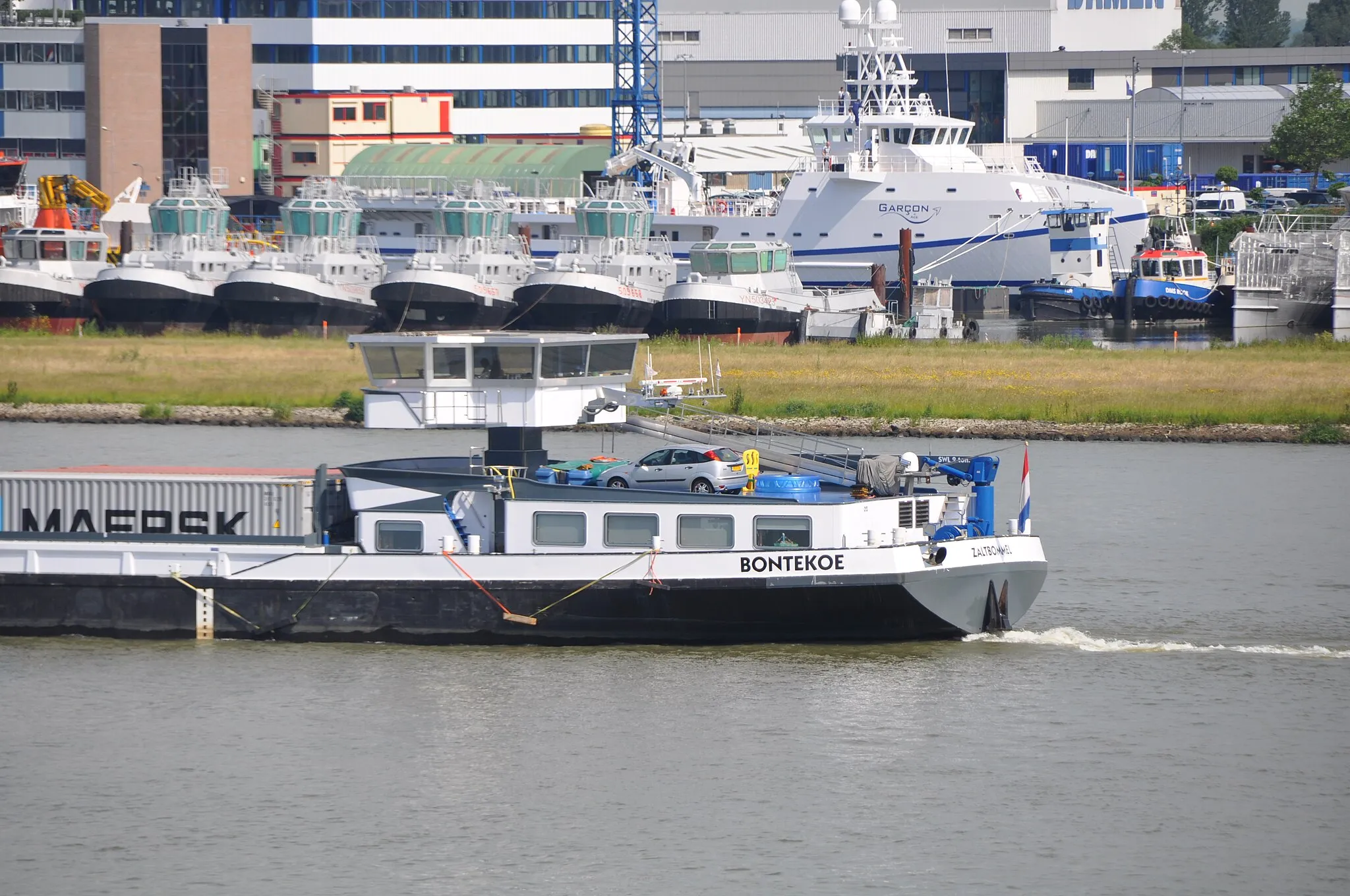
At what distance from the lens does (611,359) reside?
28.7m

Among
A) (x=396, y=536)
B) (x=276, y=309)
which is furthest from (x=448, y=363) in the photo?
(x=276, y=309)

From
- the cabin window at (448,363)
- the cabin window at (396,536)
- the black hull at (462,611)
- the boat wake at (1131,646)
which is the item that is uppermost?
the cabin window at (448,363)

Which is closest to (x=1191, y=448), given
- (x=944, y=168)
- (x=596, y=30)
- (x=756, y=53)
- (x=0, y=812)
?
(x=0, y=812)

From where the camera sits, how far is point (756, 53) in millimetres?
130625

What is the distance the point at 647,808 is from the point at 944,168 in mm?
68405

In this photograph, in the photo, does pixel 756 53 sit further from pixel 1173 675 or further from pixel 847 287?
pixel 1173 675

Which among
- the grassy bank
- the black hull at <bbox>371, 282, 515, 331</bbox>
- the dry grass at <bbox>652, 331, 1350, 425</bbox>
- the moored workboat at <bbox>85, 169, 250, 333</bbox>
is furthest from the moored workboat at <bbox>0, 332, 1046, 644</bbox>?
the moored workboat at <bbox>85, 169, 250, 333</bbox>

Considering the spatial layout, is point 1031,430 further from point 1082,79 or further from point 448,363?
point 1082,79

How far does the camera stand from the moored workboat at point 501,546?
2631cm

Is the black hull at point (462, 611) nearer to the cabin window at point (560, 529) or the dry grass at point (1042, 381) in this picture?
the cabin window at point (560, 529)

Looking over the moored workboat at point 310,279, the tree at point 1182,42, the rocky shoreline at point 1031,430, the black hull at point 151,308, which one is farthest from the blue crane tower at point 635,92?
the tree at point 1182,42

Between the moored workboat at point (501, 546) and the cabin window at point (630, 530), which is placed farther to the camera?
the cabin window at point (630, 530)

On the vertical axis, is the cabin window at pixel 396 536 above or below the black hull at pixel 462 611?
above

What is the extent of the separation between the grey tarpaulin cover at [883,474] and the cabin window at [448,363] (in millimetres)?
6153
